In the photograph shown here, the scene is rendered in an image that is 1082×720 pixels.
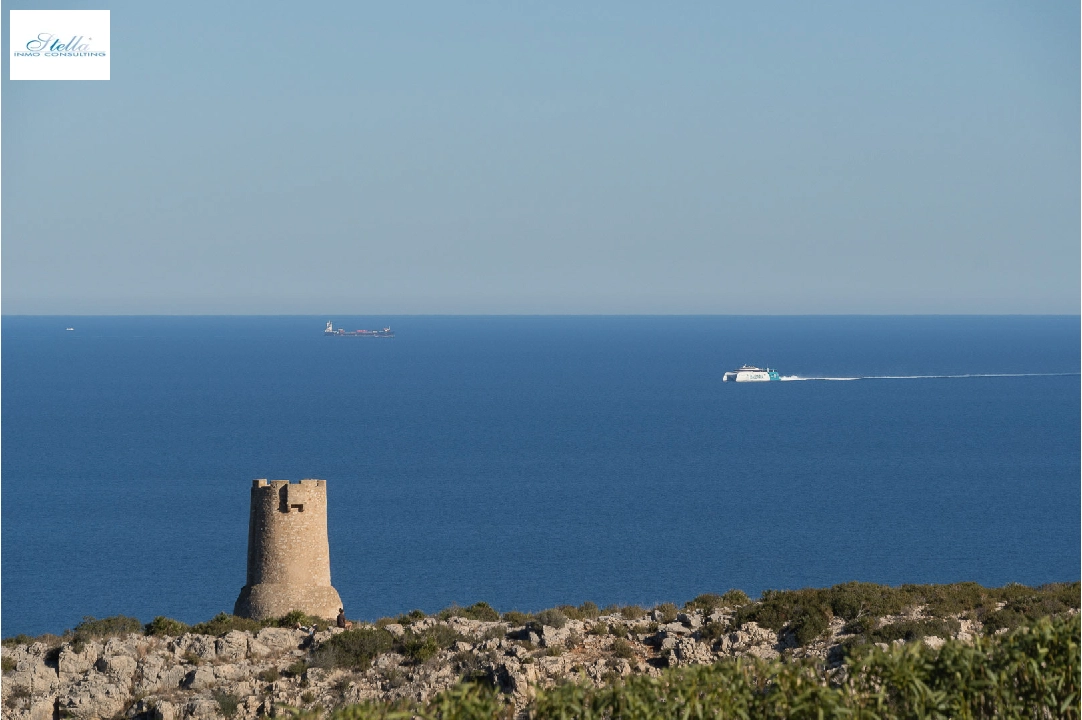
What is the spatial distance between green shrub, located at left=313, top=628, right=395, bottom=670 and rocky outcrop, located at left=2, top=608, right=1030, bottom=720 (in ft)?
0.37

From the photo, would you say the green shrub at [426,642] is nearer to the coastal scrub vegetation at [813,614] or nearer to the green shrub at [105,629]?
the coastal scrub vegetation at [813,614]

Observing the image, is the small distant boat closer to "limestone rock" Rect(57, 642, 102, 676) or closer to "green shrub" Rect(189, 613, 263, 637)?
"green shrub" Rect(189, 613, 263, 637)

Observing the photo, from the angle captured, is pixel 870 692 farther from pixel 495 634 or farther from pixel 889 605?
pixel 495 634

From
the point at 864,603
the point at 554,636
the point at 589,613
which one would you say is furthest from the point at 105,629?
the point at 864,603

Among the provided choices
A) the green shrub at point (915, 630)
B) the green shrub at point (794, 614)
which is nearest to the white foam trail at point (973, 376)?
the green shrub at point (794, 614)

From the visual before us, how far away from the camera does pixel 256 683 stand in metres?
24.1

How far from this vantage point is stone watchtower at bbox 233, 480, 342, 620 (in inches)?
1114

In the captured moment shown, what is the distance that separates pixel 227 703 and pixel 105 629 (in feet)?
16.0

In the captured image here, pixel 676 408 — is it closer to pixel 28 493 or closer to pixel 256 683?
pixel 28 493

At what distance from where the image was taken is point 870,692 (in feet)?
59.1

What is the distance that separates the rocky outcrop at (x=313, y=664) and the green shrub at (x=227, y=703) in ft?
0.07

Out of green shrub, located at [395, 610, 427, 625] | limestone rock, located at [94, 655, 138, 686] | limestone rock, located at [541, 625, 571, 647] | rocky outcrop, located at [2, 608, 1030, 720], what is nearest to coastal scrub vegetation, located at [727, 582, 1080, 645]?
rocky outcrop, located at [2, 608, 1030, 720]

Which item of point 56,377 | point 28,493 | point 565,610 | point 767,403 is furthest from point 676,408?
point 565,610

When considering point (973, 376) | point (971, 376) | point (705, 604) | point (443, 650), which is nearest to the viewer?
point (443, 650)
